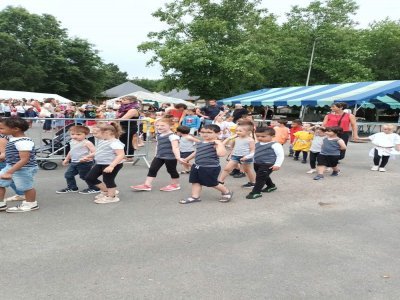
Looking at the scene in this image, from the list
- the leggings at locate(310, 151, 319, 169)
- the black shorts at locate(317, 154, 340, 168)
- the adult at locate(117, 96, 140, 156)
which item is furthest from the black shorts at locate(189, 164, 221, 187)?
the leggings at locate(310, 151, 319, 169)

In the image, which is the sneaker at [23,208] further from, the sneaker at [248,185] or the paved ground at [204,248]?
the sneaker at [248,185]

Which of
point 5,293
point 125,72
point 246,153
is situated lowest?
point 5,293

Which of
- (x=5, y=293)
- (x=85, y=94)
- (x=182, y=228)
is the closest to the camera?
(x=5, y=293)

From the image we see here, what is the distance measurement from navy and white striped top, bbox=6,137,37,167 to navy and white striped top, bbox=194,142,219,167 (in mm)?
2353

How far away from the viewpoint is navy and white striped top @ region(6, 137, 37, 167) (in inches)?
191

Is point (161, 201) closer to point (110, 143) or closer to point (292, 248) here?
point (110, 143)

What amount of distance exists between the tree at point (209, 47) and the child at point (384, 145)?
19.0 m

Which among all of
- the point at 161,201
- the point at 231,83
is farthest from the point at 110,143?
the point at 231,83

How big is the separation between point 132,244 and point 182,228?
78 centimetres

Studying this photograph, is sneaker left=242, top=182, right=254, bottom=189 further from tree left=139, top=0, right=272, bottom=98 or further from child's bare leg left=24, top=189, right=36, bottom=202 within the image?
tree left=139, top=0, right=272, bottom=98

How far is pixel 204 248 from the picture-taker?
4055 mm

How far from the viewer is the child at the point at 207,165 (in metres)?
5.79

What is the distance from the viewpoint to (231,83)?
30969 millimetres

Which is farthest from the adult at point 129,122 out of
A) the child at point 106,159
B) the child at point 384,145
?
the child at point 384,145
